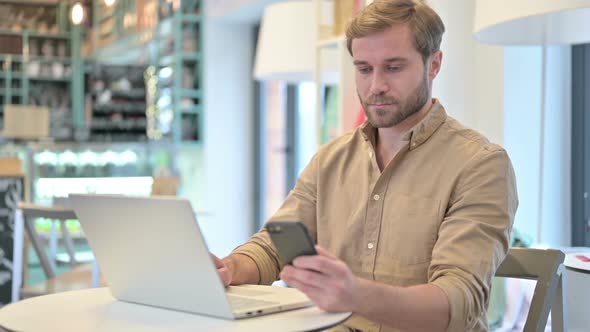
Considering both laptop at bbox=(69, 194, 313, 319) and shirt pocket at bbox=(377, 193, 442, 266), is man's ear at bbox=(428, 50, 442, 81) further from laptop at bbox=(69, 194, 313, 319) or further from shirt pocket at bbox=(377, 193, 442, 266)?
laptop at bbox=(69, 194, 313, 319)

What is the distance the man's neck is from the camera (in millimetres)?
1636

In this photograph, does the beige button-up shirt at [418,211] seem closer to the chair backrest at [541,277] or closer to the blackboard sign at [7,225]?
the chair backrest at [541,277]

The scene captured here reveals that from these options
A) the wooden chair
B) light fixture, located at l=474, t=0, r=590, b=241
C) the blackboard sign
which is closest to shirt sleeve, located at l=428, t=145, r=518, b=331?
light fixture, located at l=474, t=0, r=590, b=241

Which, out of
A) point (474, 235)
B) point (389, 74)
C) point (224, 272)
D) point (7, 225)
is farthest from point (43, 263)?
point (474, 235)

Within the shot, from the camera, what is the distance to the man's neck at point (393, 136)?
1636 millimetres

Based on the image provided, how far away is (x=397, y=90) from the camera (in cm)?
154

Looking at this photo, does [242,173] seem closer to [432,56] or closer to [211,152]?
[211,152]

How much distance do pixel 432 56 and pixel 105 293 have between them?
2.66ft

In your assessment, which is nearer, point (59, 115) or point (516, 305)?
point (516, 305)

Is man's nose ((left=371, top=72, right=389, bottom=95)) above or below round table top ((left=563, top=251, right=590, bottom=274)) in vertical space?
above

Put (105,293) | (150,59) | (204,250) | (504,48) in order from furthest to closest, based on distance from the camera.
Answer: (150,59) < (504,48) < (105,293) < (204,250)

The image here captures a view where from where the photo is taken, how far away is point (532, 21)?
93.6 inches

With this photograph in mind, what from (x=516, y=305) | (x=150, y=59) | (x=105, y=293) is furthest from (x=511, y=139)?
(x=150, y=59)

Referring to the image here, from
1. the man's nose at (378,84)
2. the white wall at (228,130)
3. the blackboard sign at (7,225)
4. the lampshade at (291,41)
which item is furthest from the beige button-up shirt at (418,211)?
the white wall at (228,130)
